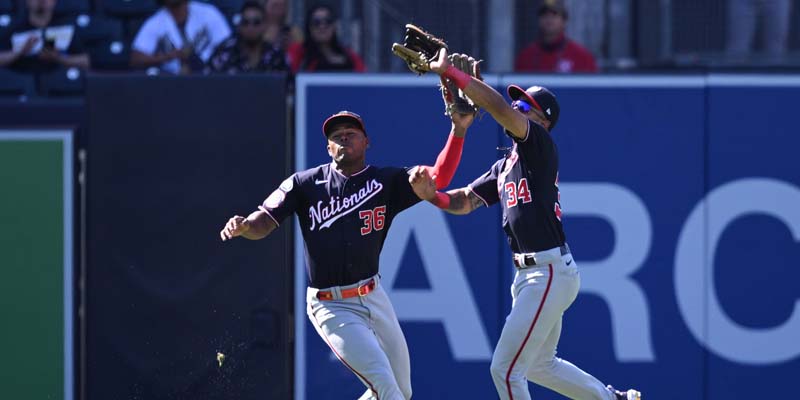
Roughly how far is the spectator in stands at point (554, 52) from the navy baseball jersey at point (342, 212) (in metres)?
3.09

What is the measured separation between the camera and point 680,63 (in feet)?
33.2

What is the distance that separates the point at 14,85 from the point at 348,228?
418 cm

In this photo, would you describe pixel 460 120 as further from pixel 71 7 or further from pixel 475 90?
pixel 71 7

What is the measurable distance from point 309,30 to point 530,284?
11.4ft

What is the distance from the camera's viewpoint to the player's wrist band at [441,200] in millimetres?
6688

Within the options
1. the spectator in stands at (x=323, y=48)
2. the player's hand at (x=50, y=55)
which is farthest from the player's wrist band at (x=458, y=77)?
the player's hand at (x=50, y=55)

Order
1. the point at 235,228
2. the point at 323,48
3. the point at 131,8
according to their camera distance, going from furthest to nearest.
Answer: the point at 131,8, the point at 323,48, the point at 235,228

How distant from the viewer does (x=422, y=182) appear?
6.23 meters

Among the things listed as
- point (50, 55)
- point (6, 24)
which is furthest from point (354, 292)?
point (6, 24)

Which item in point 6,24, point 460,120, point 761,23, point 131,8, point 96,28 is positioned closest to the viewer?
point 460,120

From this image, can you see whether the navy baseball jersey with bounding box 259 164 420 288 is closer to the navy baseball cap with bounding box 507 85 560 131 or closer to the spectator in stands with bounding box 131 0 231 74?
the navy baseball cap with bounding box 507 85 560 131

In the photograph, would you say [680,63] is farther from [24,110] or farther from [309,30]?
[24,110]

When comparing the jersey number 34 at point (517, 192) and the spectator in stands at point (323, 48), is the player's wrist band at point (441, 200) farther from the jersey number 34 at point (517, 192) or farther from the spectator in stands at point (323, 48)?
the spectator in stands at point (323, 48)

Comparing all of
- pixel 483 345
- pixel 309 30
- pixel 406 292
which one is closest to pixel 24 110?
pixel 309 30
